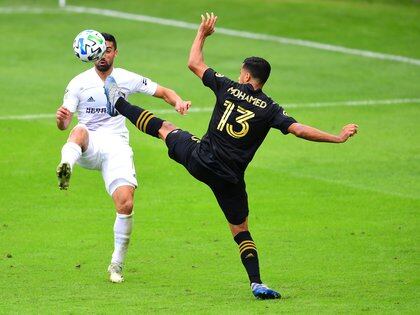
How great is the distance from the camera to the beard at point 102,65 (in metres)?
16.4

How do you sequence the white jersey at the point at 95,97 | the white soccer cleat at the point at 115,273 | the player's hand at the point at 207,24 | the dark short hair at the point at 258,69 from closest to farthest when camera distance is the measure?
the dark short hair at the point at 258,69
the player's hand at the point at 207,24
the white soccer cleat at the point at 115,273
the white jersey at the point at 95,97

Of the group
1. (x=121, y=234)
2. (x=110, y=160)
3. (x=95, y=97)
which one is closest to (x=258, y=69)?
(x=110, y=160)

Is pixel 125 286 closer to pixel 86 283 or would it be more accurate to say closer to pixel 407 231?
pixel 86 283

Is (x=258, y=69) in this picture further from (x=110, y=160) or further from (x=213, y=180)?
(x=110, y=160)

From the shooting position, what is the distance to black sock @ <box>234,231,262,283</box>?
1476 cm

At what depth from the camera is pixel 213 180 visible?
583 inches

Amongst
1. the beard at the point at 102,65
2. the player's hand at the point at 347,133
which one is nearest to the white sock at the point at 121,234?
the beard at the point at 102,65

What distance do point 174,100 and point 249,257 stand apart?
2.59m

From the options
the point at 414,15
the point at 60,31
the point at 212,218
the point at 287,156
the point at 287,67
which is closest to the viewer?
the point at 212,218

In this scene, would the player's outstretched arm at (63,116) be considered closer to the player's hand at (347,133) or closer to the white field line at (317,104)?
the player's hand at (347,133)

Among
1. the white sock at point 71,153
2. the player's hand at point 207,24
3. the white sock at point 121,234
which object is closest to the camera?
the player's hand at point 207,24

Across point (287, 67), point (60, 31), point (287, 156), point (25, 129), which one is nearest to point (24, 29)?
point (60, 31)

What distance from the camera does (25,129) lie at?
Result: 26453 mm

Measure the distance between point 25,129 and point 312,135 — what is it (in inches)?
528
